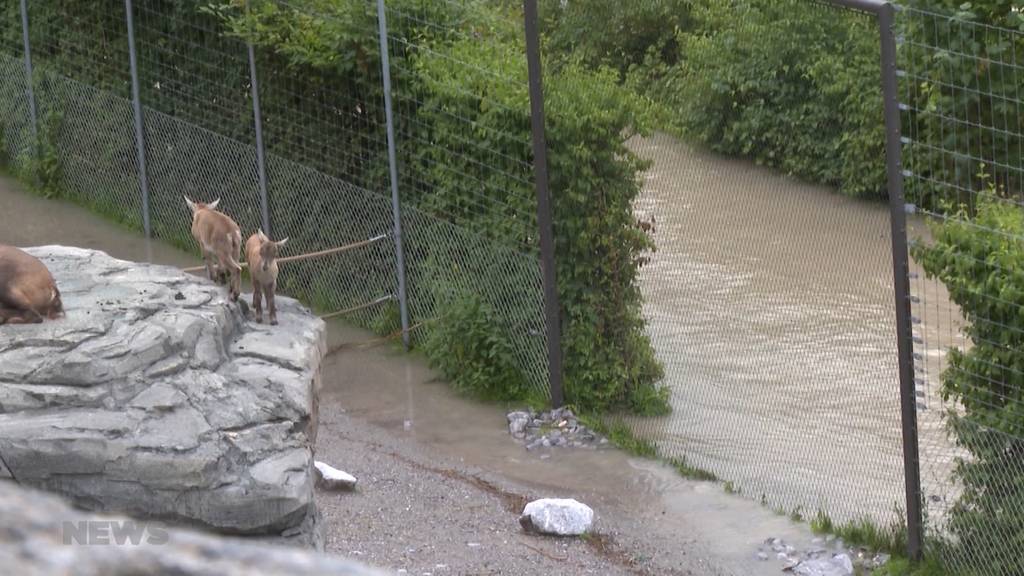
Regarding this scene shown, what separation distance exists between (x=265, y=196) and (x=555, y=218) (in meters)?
3.63

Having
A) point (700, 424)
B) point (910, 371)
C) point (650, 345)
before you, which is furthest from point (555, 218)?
point (910, 371)

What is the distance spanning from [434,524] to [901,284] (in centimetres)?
323

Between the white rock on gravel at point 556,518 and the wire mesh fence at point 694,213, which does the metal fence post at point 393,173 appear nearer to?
the wire mesh fence at point 694,213

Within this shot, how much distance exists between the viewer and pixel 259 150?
13.4m

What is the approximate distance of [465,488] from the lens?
9891 mm

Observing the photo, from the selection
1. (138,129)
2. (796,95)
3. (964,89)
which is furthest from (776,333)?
(138,129)

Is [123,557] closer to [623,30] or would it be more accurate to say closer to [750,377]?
[750,377]

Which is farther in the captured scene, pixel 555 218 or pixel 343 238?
pixel 343 238

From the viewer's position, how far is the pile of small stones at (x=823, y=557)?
339 inches

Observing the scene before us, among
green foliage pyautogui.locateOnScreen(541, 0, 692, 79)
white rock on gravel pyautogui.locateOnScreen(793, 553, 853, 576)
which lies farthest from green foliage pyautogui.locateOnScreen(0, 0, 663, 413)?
white rock on gravel pyautogui.locateOnScreen(793, 553, 853, 576)

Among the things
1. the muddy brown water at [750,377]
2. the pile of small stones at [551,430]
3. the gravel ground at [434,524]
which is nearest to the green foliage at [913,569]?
the muddy brown water at [750,377]

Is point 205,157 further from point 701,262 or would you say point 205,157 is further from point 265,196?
point 701,262

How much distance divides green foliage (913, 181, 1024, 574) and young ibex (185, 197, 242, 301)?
4.01 metres

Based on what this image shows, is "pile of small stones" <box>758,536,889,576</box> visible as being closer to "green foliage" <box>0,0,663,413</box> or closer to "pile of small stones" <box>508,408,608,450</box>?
"pile of small stones" <box>508,408,608,450</box>
